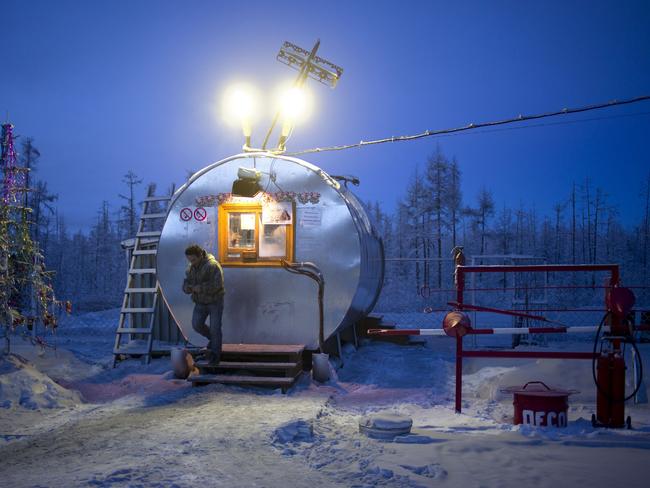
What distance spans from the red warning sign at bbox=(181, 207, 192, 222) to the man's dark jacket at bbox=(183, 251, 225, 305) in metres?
1.47

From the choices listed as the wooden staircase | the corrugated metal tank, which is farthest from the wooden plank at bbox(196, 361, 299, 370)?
the corrugated metal tank

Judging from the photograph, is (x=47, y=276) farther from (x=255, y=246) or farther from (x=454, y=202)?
(x=454, y=202)

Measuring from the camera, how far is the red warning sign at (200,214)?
965cm

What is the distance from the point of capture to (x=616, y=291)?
5984 mm

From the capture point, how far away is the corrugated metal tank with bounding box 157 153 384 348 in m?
9.02

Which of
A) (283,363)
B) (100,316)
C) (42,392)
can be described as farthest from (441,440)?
(100,316)

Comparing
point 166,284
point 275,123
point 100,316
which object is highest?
point 275,123

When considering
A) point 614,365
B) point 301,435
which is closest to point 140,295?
point 301,435

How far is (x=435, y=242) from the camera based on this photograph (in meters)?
45.2

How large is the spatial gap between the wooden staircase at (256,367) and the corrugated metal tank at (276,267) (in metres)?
0.48

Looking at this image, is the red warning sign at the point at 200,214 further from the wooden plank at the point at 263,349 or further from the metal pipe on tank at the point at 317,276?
the wooden plank at the point at 263,349

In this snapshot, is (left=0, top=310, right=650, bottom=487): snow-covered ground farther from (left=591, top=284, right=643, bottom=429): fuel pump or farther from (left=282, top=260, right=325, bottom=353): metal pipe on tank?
(left=282, top=260, right=325, bottom=353): metal pipe on tank

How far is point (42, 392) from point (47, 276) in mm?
2298

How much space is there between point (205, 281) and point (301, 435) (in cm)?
351
